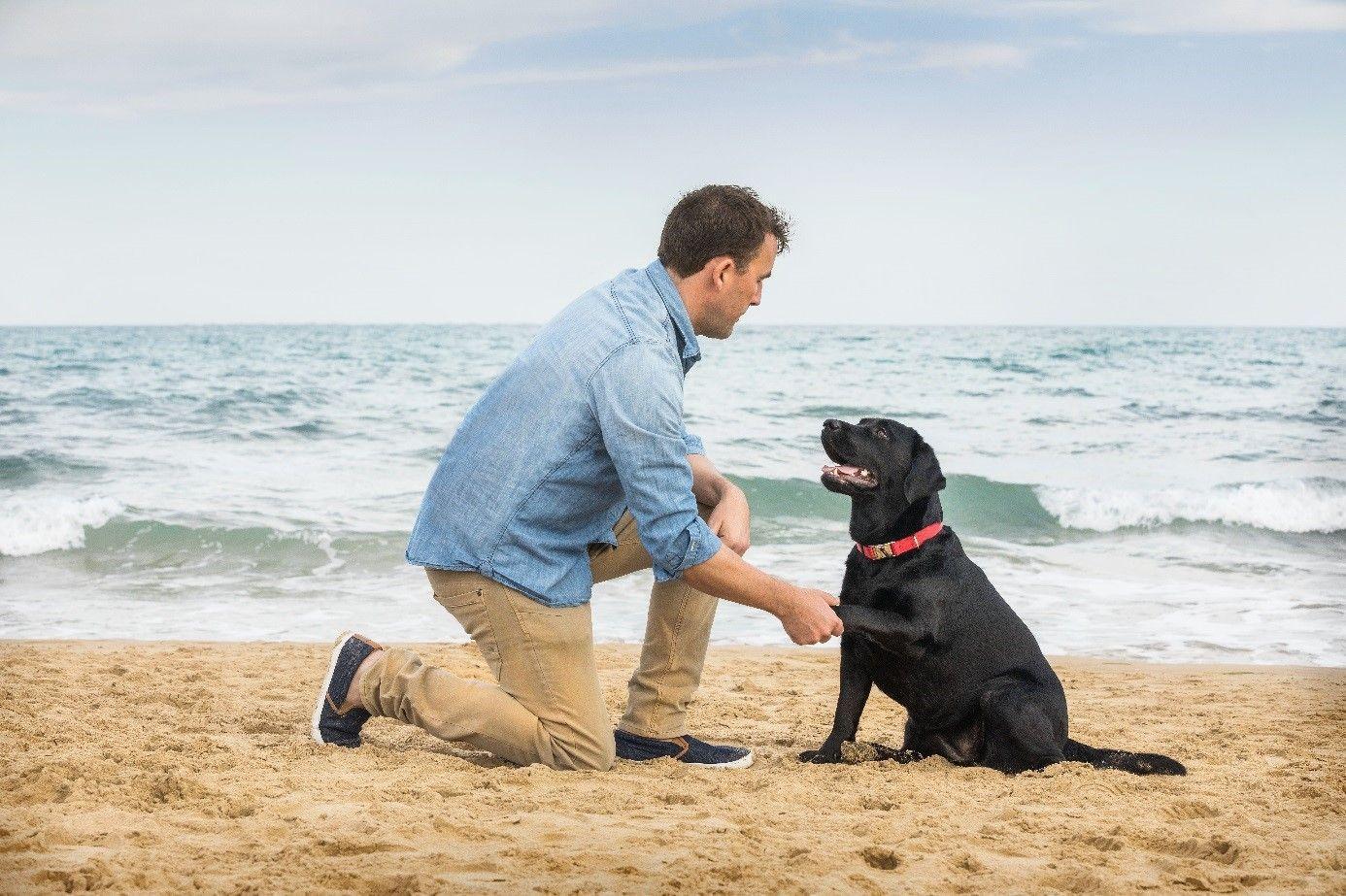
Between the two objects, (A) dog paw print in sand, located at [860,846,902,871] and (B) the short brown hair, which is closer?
(A) dog paw print in sand, located at [860,846,902,871]

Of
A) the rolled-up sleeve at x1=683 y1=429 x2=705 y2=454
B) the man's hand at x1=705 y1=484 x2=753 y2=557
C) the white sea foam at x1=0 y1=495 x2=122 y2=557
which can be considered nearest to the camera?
the man's hand at x1=705 y1=484 x2=753 y2=557

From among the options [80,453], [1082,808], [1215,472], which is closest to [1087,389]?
[1215,472]

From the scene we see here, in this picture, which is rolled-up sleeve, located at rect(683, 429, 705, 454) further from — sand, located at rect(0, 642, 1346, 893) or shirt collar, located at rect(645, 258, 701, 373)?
sand, located at rect(0, 642, 1346, 893)

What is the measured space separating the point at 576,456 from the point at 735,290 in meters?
0.69

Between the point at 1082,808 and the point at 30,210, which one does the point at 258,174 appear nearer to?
the point at 30,210

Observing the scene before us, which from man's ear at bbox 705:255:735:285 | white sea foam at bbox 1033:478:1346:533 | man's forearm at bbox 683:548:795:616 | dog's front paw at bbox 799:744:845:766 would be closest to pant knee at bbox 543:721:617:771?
man's forearm at bbox 683:548:795:616

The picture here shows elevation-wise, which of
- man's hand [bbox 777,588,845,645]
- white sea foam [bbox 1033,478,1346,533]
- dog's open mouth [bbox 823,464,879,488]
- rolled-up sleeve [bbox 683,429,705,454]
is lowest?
white sea foam [bbox 1033,478,1346,533]

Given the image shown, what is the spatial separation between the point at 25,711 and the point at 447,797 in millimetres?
1996

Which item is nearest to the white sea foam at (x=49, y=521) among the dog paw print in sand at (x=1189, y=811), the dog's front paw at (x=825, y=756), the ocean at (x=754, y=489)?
the ocean at (x=754, y=489)

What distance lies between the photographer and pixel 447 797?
3166mm

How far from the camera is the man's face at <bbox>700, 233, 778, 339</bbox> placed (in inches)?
137

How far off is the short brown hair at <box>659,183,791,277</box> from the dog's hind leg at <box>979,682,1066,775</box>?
158cm

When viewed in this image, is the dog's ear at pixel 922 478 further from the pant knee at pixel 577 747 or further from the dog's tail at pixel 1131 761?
the pant knee at pixel 577 747

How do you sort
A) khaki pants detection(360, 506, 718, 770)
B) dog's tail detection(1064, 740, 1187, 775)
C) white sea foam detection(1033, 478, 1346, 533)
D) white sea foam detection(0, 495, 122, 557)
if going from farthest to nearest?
1. white sea foam detection(1033, 478, 1346, 533)
2. white sea foam detection(0, 495, 122, 557)
3. dog's tail detection(1064, 740, 1187, 775)
4. khaki pants detection(360, 506, 718, 770)
